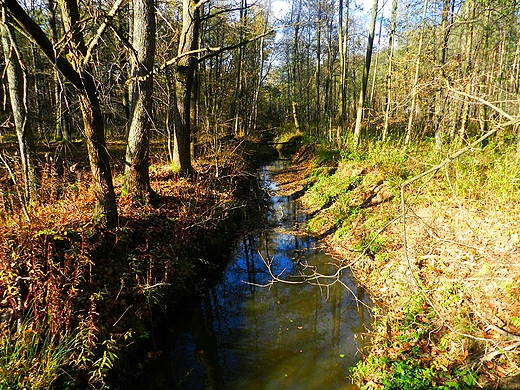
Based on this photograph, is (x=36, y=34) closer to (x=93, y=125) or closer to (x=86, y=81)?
(x=86, y=81)

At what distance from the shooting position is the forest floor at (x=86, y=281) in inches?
134

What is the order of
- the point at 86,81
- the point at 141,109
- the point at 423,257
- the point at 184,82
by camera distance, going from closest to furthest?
1. the point at 86,81
2. the point at 423,257
3. the point at 141,109
4. the point at 184,82

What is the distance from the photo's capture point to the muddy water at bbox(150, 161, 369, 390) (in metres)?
4.34

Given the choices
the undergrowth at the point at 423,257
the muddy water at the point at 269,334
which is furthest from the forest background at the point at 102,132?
the muddy water at the point at 269,334

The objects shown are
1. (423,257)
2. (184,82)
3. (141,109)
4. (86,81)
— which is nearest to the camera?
(86,81)

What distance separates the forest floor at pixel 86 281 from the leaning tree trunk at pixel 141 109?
461 millimetres

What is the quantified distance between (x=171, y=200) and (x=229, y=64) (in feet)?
63.0

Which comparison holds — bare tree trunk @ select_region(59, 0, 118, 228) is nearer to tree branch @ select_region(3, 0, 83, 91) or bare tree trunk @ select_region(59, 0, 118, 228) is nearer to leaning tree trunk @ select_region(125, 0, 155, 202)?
tree branch @ select_region(3, 0, 83, 91)

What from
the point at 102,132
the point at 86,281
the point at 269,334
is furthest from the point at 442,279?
the point at 102,132

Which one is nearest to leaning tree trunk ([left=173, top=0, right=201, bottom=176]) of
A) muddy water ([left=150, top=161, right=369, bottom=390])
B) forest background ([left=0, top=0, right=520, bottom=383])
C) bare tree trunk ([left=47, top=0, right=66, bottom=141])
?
forest background ([left=0, top=0, right=520, bottom=383])

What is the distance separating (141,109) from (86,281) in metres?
3.91

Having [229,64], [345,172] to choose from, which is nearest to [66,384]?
[345,172]

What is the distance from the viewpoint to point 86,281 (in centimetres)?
447

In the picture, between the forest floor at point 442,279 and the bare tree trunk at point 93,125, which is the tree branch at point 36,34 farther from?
the forest floor at point 442,279
